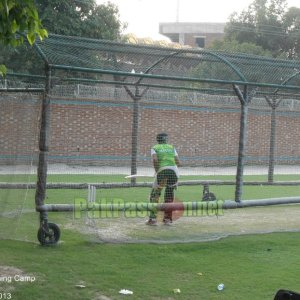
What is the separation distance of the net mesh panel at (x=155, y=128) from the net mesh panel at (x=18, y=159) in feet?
0.26

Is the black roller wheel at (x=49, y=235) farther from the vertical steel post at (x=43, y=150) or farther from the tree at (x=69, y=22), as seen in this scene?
the tree at (x=69, y=22)

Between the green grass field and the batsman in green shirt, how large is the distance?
421 mm

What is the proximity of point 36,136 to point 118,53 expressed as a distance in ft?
7.40

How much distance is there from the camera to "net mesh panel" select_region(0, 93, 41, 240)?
775 centimetres

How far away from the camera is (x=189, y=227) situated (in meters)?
9.16

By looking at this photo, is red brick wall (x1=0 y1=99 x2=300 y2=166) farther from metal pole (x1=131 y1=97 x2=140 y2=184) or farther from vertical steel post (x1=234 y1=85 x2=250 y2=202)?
vertical steel post (x1=234 y1=85 x2=250 y2=202)

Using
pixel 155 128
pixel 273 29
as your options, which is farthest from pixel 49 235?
pixel 273 29

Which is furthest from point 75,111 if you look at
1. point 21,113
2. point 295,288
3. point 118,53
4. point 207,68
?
point 295,288

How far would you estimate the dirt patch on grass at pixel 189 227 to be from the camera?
8.20 metres

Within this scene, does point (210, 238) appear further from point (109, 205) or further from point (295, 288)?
point (295, 288)

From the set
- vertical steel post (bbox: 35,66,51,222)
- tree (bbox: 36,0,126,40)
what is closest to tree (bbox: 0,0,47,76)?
vertical steel post (bbox: 35,66,51,222)

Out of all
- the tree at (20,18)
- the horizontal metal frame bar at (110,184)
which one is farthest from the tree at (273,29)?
the tree at (20,18)

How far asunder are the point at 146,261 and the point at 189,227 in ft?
7.78

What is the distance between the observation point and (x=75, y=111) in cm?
1487
